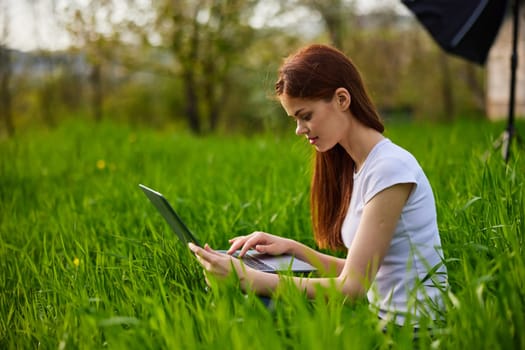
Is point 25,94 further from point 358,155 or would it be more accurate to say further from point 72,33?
point 358,155

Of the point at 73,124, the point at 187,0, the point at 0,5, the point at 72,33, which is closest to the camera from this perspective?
the point at 73,124

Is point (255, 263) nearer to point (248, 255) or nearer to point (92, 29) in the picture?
point (248, 255)

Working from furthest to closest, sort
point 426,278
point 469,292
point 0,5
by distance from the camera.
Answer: point 0,5, point 426,278, point 469,292

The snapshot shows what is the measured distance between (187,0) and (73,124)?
531cm

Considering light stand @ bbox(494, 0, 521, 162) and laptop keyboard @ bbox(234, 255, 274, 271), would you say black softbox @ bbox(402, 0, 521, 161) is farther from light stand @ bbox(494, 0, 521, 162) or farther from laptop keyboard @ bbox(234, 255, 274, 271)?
laptop keyboard @ bbox(234, 255, 274, 271)

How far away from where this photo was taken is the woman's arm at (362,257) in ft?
6.02

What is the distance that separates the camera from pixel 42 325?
1979 millimetres

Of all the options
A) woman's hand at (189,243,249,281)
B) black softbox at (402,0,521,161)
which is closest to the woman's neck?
woman's hand at (189,243,249,281)

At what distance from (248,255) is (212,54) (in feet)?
36.4

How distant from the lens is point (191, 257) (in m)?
2.27

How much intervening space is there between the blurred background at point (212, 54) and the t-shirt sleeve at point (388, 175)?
9.54m

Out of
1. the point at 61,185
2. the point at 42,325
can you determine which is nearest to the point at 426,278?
the point at 42,325

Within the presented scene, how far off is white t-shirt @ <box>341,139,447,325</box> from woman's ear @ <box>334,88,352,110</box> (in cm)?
15

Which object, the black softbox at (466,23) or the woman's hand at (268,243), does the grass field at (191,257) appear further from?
the black softbox at (466,23)
